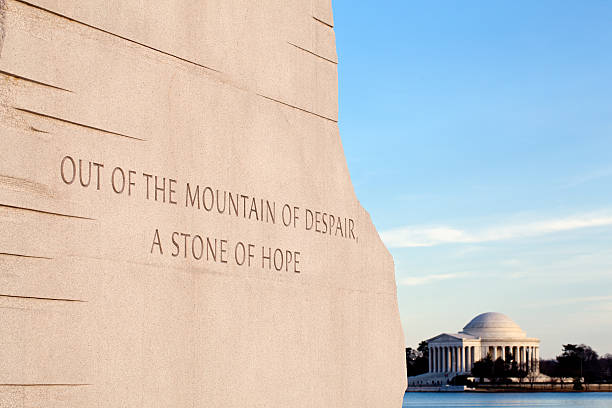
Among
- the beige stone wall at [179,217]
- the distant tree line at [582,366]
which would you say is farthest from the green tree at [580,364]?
the beige stone wall at [179,217]

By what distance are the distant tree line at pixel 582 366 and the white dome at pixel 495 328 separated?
9460 millimetres

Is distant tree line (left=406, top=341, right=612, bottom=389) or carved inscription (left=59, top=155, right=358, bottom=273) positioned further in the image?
distant tree line (left=406, top=341, right=612, bottom=389)

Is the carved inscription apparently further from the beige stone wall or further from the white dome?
the white dome

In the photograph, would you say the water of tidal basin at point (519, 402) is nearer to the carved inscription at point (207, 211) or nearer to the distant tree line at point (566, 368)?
the distant tree line at point (566, 368)

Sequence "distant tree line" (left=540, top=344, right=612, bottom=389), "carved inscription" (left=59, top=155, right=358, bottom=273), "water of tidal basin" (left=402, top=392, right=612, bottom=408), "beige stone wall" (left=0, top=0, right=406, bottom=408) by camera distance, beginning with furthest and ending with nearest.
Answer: "distant tree line" (left=540, top=344, right=612, bottom=389) → "water of tidal basin" (left=402, top=392, right=612, bottom=408) → "carved inscription" (left=59, top=155, right=358, bottom=273) → "beige stone wall" (left=0, top=0, right=406, bottom=408)

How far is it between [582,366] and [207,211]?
145 m

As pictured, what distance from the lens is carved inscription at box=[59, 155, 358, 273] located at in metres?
6.40

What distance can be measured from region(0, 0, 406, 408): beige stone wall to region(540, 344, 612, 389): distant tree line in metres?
140

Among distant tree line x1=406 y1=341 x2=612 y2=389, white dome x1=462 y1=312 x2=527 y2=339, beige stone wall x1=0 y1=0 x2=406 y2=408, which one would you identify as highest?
beige stone wall x1=0 y1=0 x2=406 y2=408

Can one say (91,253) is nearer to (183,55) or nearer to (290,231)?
(183,55)

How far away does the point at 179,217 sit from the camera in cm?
699

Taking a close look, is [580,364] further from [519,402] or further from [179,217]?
[179,217]

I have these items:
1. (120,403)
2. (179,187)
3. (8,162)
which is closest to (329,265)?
(179,187)

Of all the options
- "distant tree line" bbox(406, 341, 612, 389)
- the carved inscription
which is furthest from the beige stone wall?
"distant tree line" bbox(406, 341, 612, 389)
